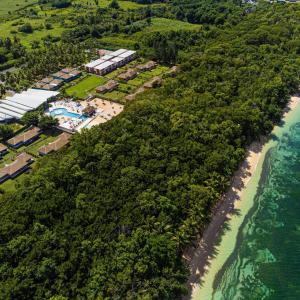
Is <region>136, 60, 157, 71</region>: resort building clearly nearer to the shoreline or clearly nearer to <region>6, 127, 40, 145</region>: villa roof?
<region>6, 127, 40, 145</region>: villa roof

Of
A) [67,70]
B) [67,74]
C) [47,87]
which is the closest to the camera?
[47,87]

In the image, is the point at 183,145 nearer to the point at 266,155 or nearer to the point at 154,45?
the point at 266,155

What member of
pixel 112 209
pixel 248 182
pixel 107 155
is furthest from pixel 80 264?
pixel 248 182

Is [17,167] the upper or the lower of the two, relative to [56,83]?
upper

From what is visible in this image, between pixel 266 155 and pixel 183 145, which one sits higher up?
pixel 183 145

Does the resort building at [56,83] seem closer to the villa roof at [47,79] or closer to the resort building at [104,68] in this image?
the villa roof at [47,79]

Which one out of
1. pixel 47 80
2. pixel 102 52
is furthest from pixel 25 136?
pixel 102 52

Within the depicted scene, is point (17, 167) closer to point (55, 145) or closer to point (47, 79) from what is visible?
point (55, 145)

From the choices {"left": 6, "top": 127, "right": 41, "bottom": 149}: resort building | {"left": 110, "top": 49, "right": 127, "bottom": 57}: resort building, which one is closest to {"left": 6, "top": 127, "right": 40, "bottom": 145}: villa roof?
{"left": 6, "top": 127, "right": 41, "bottom": 149}: resort building
